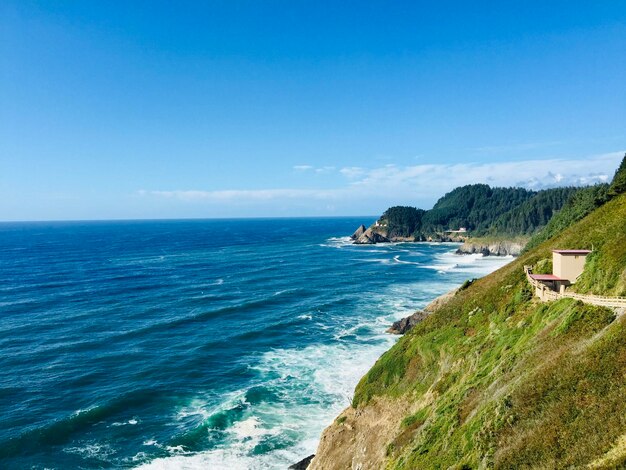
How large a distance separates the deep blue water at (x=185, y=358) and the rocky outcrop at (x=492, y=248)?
55.4 meters

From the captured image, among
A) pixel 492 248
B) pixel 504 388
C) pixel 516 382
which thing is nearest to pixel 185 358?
pixel 504 388

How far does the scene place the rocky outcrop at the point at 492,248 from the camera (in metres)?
170

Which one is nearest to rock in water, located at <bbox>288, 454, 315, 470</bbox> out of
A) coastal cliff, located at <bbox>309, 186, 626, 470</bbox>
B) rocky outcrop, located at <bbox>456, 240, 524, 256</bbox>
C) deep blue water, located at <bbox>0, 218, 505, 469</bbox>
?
coastal cliff, located at <bbox>309, 186, 626, 470</bbox>

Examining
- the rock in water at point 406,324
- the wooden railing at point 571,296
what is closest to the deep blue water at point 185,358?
the rock in water at point 406,324

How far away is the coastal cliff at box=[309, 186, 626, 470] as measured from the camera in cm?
1905

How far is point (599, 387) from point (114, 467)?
126 ft

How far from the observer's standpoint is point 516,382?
2409 cm

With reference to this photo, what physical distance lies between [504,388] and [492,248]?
164827 mm

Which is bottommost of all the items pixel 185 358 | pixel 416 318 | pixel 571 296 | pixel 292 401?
pixel 292 401

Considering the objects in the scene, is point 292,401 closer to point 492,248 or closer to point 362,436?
point 362,436

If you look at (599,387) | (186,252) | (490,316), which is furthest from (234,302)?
(186,252)

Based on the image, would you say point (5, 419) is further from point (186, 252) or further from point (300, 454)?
point (186, 252)

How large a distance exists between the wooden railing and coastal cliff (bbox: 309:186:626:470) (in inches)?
25.3

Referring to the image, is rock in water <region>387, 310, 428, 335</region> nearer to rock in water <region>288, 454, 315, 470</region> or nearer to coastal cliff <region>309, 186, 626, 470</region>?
coastal cliff <region>309, 186, 626, 470</region>
